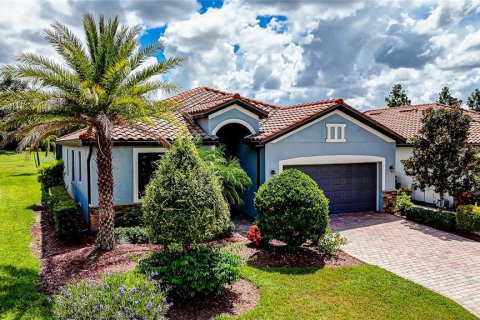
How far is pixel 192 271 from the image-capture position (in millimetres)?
7199

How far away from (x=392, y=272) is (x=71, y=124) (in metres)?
9.92

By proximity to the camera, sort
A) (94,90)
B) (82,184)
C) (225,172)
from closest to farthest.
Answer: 1. (94,90)
2. (225,172)
3. (82,184)

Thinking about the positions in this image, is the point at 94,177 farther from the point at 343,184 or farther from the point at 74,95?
the point at 343,184

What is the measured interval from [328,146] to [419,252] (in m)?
6.09

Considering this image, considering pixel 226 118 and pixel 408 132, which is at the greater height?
pixel 226 118

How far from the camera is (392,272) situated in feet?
31.4

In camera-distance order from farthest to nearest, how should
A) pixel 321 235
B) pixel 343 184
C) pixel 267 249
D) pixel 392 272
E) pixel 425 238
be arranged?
pixel 343 184 → pixel 425 238 → pixel 267 249 → pixel 321 235 → pixel 392 272

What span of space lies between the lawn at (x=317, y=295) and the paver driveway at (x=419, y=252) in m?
0.74

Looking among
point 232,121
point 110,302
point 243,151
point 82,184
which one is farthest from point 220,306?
point 82,184

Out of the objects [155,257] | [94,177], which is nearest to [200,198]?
[155,257]

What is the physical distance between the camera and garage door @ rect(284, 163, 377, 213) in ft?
53.6

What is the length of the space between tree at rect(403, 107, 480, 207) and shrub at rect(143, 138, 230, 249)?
11.0m

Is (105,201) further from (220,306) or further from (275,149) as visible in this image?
(275,149)

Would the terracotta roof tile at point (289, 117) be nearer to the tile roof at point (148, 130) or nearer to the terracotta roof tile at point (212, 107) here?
the terracotta roof tile at point (212, 107)
